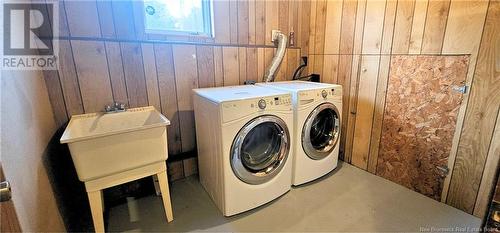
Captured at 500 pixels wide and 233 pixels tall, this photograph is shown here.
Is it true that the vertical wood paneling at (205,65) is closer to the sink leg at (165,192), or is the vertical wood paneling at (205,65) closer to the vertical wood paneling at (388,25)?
the sink leg at (165,192)

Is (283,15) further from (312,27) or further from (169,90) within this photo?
(169,90)

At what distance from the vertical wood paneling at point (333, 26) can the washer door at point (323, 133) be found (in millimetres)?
665

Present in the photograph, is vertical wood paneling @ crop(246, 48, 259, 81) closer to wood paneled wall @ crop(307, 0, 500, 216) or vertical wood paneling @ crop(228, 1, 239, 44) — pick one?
vertical wood paneling @ crop(228, 1, 239, 44)

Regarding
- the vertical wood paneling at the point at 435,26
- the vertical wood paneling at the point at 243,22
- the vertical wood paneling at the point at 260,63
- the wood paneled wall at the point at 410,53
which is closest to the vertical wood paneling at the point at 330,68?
the wood paneled wall at the point at 410,53

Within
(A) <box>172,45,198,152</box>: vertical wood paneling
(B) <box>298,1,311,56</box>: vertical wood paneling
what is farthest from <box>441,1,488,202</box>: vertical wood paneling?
(A) <box>172,45,198,152</box>: vertical wood paneling

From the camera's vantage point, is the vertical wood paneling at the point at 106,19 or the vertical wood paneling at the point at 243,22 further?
the vertical wood paneling at the point at 243,22

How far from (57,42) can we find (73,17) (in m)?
0.19

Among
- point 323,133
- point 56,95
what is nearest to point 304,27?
point 323,133

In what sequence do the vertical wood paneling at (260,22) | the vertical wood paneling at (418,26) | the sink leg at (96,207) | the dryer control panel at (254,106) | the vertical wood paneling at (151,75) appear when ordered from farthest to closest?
the vertical wood paneling at (260,22)
the vertical wood paneling at (151,75)
the vertical wood paneling at (418,26)
the dryer control panel at (254,106)
the sink leg at (96,207)

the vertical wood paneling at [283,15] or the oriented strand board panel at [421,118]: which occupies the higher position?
the vertical wood paneling at [283,15]

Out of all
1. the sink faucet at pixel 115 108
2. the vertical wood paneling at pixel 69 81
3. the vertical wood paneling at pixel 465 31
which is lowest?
the sink faucet at pixel 115 108

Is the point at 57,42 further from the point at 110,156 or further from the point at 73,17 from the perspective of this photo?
the point at 110,156

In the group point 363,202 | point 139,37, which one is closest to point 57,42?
point 139,37

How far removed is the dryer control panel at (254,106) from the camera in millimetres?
→ 1388
